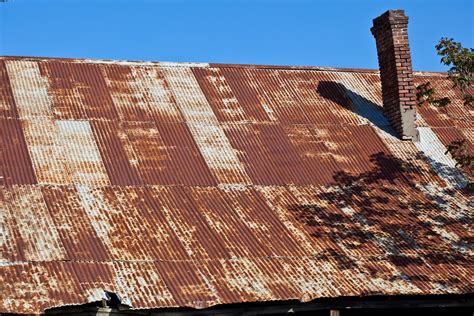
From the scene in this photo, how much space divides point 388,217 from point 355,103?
16.4 feet

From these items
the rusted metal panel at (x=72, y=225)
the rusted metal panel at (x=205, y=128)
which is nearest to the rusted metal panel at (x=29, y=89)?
the rusted metal panel at (x=205, y=128)

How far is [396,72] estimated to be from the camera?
20922mm

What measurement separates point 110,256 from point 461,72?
747cm

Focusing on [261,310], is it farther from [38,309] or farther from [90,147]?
[90,147]

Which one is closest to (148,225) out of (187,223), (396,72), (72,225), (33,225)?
(187,223)

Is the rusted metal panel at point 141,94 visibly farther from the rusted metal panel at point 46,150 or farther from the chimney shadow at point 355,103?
the chimney shadow at point 355,103

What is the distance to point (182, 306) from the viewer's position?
13281mm

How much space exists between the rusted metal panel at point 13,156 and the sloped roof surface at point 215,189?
0.04 m

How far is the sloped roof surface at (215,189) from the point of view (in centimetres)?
1404

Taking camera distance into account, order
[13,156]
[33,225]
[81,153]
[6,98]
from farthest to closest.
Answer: [6,98]
[81,153]
[13,156]
[33,225]

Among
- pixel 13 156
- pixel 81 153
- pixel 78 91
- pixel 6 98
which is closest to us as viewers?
pixel 13 156

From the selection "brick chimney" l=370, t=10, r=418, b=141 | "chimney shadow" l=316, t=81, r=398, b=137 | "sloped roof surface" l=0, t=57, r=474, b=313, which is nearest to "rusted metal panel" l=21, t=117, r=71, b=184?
"sloped roof surface" l=0, t=57, r=474, b=313

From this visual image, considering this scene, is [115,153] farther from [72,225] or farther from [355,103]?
[355,103]

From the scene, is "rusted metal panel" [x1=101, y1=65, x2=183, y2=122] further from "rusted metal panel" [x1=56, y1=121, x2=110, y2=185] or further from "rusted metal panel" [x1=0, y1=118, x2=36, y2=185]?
"rusted metal panel" [x1=0, y1=118, x2=36, y2=185]
